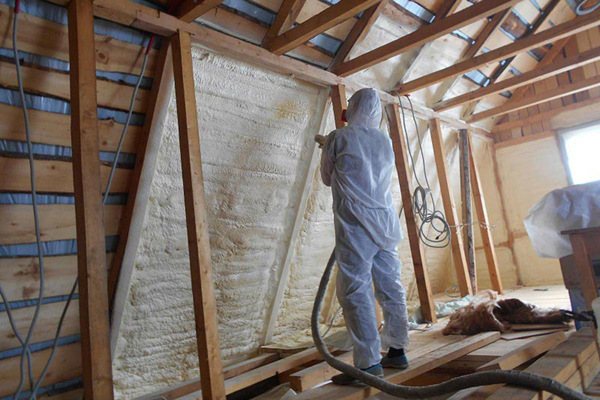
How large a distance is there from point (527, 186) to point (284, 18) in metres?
3.60

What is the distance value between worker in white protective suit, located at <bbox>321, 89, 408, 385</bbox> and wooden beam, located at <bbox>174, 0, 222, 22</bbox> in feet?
2.59

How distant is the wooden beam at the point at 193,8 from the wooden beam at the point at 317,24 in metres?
0.53

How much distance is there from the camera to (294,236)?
3.15 metres

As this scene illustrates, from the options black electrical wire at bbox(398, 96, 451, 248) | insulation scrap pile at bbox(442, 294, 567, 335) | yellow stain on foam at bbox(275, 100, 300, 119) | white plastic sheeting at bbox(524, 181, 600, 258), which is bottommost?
insulation scrap pile at bbox(442, 294, 567, 335)

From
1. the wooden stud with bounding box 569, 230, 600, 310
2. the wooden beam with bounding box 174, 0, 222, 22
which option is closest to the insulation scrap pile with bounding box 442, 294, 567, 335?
the wooden stud with bounding box 569, 230, 600, 310

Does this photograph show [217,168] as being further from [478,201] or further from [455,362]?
[478,201]

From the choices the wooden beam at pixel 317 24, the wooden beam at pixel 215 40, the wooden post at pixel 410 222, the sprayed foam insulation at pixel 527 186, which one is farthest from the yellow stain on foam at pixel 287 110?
the sprayed foam insulation at pixel 527 186

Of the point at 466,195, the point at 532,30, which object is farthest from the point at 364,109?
the point at 532,30

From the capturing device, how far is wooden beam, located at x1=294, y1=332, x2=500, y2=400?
1.80 meters

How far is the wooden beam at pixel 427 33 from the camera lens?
2.50 m

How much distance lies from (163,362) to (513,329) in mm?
2095

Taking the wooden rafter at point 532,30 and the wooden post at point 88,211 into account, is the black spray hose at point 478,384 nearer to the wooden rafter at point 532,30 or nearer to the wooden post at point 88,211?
the wooden post at point 88,211

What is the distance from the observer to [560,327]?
2.52 meters

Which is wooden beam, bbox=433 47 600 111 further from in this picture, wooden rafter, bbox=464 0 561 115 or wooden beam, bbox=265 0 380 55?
wooden beam, bbox=265 0 380 55
